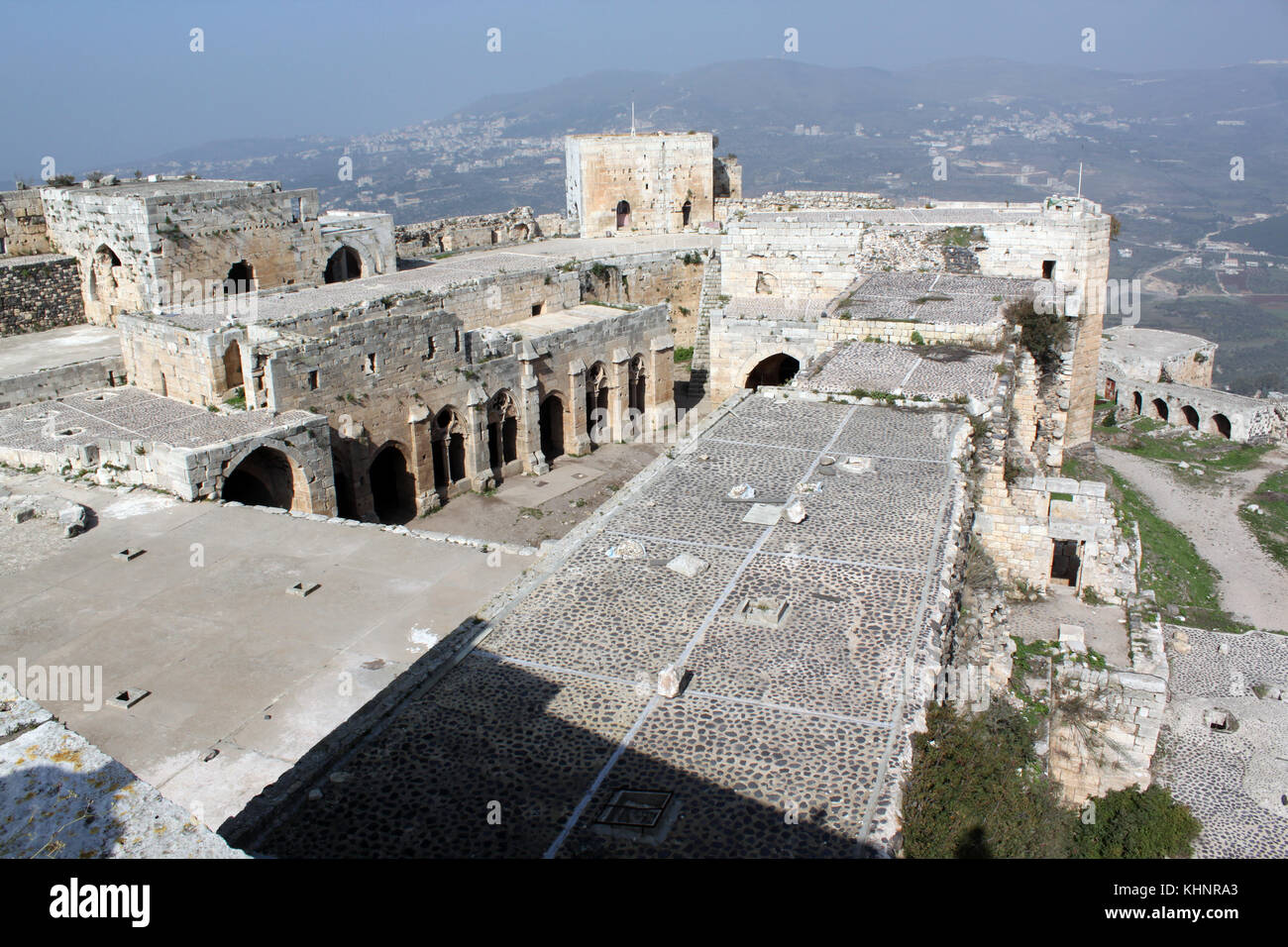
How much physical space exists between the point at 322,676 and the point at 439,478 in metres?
11.6

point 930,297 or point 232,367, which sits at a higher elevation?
point 930,297

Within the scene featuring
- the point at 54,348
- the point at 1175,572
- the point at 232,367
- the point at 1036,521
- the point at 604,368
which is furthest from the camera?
the point at 604,368

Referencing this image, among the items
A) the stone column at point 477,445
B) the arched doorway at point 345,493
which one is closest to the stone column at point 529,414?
the stone column at point 477,445

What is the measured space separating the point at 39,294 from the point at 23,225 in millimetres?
2207

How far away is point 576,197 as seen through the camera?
120 ft

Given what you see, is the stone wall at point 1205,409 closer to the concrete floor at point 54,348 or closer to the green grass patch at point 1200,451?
the green grass patch at point 1200,451

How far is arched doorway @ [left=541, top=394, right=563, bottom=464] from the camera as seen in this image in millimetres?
24828

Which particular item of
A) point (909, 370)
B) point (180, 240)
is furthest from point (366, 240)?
point (909, 370)

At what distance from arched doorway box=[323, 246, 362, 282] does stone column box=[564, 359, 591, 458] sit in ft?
27.5

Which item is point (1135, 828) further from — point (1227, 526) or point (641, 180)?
point (641, 180)

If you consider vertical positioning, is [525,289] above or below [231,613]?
above

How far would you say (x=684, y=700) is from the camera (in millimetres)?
7996
